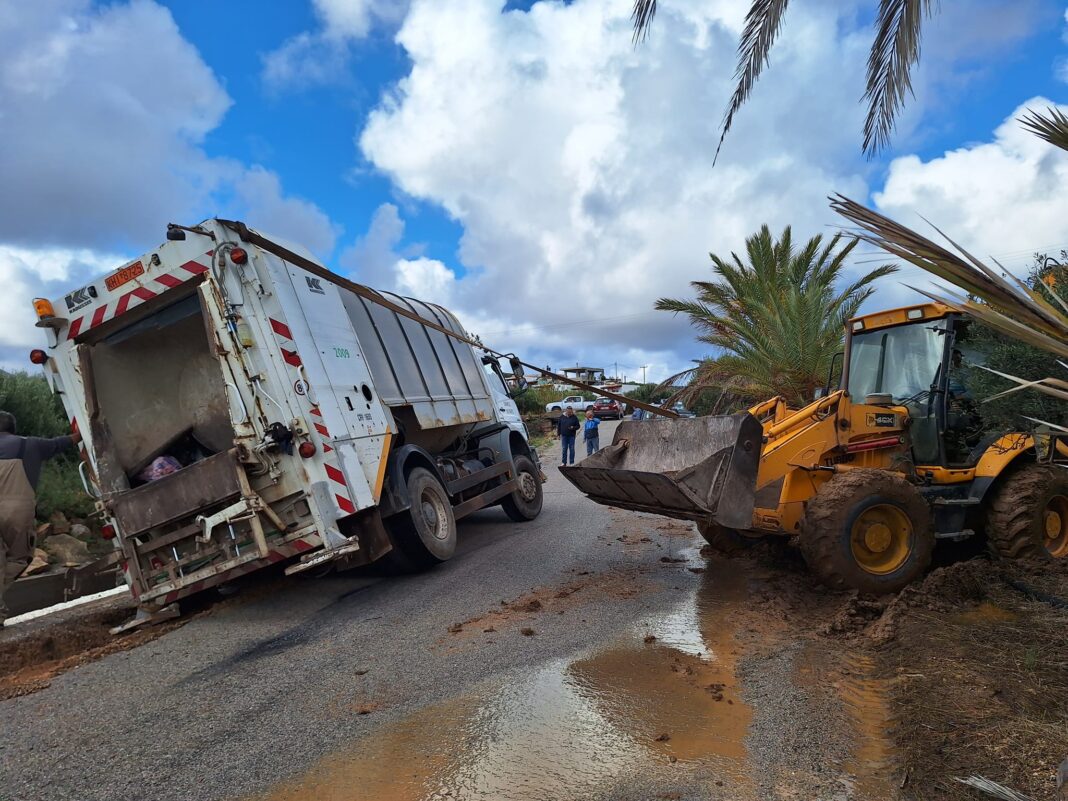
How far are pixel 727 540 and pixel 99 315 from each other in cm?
626

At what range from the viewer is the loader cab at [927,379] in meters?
6.44

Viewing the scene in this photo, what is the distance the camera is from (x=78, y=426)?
6422mm

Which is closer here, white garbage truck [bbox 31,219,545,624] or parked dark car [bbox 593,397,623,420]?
white garbage truck [bbox 31,219,545,624]

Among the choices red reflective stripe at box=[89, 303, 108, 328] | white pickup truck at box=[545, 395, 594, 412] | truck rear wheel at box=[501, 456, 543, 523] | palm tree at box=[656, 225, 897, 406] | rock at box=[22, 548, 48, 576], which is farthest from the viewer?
white pickup truck at box=[545, 395, 594, 412]

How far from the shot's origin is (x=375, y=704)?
158 inches

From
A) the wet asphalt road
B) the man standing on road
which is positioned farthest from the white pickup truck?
the wet asphalt road

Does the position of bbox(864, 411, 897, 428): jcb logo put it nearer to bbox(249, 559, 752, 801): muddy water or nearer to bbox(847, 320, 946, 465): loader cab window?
bbox(847, 320, 946, 465): loader cab window

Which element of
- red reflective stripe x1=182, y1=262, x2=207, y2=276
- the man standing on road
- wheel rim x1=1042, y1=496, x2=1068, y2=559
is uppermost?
red reflective stripe x1=182, y1=262, x2=207, y2=276

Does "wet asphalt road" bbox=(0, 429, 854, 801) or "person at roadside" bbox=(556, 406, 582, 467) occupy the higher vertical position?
"person at roadside" bbox=(556, 406, 582, 467)

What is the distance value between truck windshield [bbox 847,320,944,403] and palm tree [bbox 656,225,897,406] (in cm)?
661

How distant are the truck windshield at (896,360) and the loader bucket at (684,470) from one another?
1989mm

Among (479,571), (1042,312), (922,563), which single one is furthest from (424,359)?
(1042,312)

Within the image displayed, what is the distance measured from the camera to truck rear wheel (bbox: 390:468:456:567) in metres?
6.98

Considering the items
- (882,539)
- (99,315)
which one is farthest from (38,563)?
(882,539)
